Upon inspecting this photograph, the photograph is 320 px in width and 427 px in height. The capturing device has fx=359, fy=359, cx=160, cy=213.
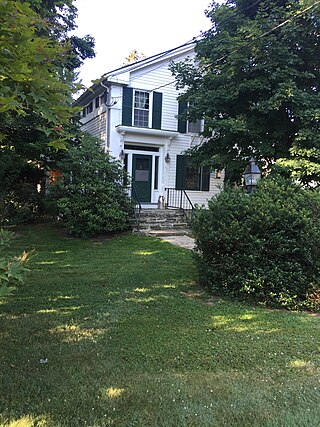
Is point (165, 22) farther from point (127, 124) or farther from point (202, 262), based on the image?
point (202, 262)

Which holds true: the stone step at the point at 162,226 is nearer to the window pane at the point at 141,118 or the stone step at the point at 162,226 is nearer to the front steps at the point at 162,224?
the front steps at the point at 162,224

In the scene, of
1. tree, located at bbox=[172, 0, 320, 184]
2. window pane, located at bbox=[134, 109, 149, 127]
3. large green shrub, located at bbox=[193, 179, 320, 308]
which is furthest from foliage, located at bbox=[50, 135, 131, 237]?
large green shrub, located at bbox=[193, 179, 320, 308]

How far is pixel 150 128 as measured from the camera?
13703mm

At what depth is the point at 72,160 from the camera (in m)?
10.5

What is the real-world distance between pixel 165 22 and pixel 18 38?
36.5ft

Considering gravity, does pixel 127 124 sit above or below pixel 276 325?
above

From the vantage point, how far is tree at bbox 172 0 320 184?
9.08m

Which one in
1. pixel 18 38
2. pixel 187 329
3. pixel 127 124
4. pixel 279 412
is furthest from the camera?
pixel 127 124

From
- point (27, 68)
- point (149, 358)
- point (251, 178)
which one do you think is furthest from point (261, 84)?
point (27, 68)

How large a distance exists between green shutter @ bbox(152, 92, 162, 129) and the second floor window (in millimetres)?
271

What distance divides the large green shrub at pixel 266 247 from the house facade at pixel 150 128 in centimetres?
834

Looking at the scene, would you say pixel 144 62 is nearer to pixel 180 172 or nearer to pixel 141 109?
pixel 141 109

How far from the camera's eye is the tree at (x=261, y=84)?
9.08 meters

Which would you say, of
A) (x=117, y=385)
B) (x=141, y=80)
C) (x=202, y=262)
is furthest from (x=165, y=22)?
(x=117, y=385)
